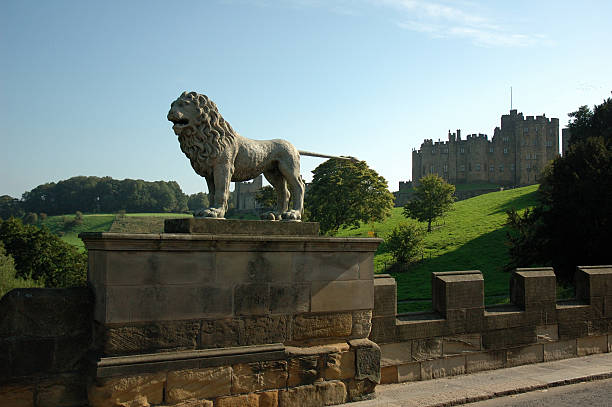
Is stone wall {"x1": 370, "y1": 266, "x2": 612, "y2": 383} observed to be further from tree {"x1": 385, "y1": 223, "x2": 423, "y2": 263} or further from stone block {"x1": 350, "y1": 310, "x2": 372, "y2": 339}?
tree {"x1": 385, "y1": 223, "x2": 423, "y2": 263}

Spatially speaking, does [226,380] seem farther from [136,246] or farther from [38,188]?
[38,188]

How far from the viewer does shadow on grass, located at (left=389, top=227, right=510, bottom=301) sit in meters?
31.1

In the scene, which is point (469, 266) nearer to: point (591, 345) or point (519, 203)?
point (519, 203)

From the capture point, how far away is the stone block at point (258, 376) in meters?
5.33

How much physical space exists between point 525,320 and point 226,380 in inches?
183

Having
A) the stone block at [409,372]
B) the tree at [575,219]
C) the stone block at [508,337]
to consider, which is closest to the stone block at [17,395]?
the stone block at [409,372]

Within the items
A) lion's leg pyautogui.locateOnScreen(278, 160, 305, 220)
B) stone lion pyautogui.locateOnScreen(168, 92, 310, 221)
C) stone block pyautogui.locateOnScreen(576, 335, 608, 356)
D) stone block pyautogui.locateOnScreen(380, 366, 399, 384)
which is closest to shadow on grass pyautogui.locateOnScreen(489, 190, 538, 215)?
stone block pyautogui.locateOnScreen(576, 335, 608, 356)

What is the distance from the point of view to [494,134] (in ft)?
384

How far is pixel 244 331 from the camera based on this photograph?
5.43 m

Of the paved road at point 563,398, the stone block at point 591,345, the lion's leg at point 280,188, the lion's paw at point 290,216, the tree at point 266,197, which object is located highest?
the tree at point 266,197

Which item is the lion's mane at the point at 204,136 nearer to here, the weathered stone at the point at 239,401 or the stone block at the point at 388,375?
the weathered stone at the point at 239,401

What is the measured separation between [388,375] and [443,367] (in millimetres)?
883

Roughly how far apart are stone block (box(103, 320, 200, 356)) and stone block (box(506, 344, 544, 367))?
4.76m

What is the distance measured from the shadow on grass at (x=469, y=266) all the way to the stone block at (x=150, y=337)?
25.1 metres
